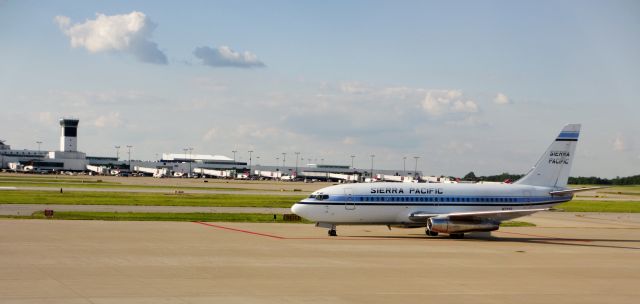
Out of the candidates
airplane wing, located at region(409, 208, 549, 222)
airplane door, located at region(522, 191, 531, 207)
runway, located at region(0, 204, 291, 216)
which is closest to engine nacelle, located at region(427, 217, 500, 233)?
airplane wing, located at region(409, 208, 549, 222)

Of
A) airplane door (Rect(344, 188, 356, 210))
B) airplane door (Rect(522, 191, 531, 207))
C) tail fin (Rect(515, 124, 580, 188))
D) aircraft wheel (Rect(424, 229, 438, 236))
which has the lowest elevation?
aircraft wheel (Rect(424, 229, 438, 236))

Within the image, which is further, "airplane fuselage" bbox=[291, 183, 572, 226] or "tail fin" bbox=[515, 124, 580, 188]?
"tail fin" bbox=[515, 124, 580, 188]

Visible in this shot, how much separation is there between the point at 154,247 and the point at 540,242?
79.5ft

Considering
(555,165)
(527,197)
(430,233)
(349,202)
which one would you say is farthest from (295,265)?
(555,165)

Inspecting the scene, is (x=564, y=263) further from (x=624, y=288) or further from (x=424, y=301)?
(x=424, y=301)

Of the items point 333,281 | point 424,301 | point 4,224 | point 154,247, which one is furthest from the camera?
point 4,224

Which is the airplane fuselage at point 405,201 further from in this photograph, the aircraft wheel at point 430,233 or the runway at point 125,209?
the runway at point 125,209

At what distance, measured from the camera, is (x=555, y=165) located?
53750 millimetres

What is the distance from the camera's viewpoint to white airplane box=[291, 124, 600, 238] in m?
48.9

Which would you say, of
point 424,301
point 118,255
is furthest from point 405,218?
point 424,301

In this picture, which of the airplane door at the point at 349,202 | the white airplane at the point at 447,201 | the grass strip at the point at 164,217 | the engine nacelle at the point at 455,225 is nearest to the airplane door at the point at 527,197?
the white airplane at the point at 447,201

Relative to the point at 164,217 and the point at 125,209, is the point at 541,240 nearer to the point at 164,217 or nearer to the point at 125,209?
the point at 164,217

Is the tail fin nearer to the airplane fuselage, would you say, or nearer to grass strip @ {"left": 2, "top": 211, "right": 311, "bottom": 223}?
the airplane fuselage

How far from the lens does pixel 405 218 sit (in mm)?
50062
